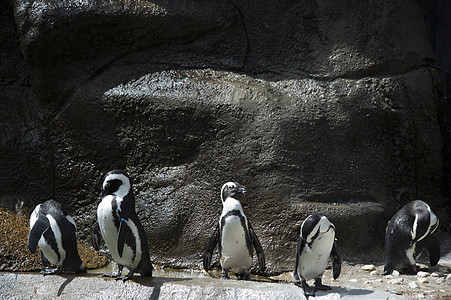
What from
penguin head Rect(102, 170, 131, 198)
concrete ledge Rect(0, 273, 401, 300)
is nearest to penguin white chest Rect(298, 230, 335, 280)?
concrete ledge Rect(0, 273, 401, 300)

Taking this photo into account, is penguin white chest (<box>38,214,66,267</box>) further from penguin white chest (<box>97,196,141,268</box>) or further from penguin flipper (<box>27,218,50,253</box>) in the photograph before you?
penguin white chest (<box>97,196,141,268</box>)

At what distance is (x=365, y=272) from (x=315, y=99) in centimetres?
176

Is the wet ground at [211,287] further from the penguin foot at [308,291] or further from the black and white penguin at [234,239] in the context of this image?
the black and white penguin at [234,239]

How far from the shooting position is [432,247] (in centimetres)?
580

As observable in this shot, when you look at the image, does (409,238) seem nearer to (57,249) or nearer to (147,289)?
(147,289)

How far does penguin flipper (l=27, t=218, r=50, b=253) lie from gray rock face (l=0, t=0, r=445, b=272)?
1.45 m

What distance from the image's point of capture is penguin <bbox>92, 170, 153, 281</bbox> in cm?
484

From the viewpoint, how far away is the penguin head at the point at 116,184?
16.2ft

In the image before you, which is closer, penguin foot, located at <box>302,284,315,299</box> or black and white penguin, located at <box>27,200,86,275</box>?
penguin foot, located at <box>302,284,315,299</box>

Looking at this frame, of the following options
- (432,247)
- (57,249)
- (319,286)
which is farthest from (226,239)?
(432,247)

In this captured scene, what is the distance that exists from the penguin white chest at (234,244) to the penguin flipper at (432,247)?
64.5 inches

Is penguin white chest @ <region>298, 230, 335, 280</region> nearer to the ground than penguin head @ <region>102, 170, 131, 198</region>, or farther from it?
nearer to the ground

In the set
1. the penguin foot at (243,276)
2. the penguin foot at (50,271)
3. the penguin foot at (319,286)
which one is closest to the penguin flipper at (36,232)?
the penguin foot at (50,271)

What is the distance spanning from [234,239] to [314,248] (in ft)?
2.86
